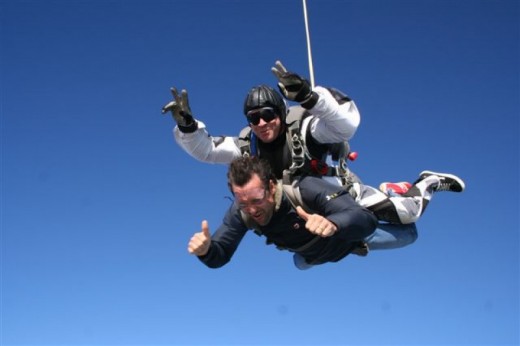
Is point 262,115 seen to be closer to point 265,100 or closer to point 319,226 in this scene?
point 265,100

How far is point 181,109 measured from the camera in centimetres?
391

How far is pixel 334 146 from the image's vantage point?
4.01 metres

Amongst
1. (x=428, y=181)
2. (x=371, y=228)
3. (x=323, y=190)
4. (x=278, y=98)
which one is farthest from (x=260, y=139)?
(x=428, y=181)

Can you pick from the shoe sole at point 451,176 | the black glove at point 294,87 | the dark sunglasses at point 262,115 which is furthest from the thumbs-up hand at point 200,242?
the shoe sole at point 451,176

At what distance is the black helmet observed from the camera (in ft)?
12.5

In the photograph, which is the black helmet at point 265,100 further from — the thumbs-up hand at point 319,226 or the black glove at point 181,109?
the thumbs-up hand at point 319,226

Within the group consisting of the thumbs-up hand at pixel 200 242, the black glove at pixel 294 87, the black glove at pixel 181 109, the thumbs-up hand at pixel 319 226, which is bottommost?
the thumbs-up hand at pixel 319 226

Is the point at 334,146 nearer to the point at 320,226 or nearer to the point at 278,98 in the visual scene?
the point at 278,98

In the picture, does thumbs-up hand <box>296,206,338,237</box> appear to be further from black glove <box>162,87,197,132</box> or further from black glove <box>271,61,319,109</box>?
black glove <box>162,87,197,132</box>

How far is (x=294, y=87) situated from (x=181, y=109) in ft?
2.52

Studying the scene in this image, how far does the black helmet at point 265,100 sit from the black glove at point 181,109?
349 millimetres

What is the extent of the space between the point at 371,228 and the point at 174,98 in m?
1.36

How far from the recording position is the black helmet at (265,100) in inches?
150

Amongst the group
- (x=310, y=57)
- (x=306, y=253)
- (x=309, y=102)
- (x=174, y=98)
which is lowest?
(x=306, y=253)
